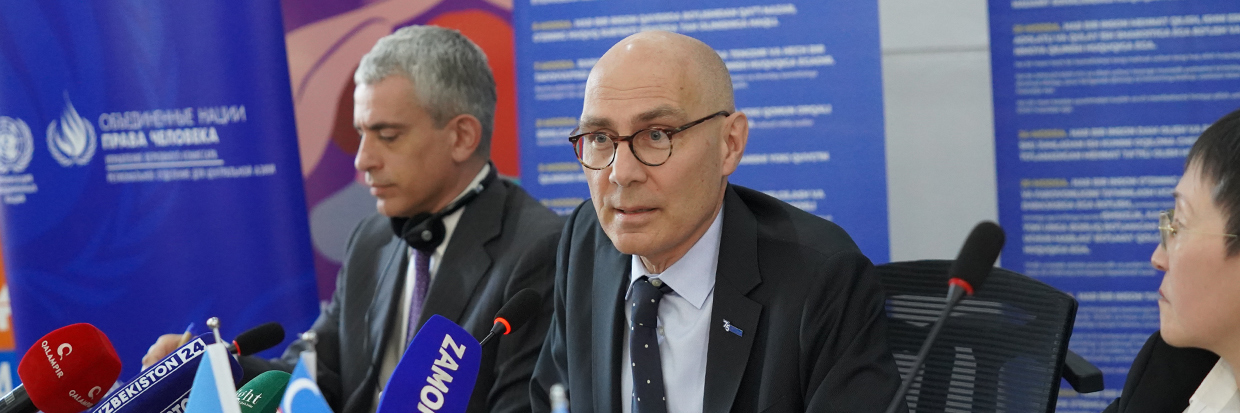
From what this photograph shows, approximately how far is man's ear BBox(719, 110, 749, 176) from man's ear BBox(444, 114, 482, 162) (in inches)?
38.6

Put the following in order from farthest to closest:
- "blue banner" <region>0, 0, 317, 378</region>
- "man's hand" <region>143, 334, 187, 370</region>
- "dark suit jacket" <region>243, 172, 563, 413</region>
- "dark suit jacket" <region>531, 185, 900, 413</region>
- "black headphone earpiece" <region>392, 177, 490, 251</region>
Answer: "blue banner" <region>0, 0, 317, 378</region>
"black headphone earpiece" <region>392, 177, 490, 251</region>
"dark suit jacket" <region>243, 172, 563, 413</region>
"man's hand" <region>143, 334, 187, 370</region>
"dark suit jacket" <region>531, 185, 900, 413</region>

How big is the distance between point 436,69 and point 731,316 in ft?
3.95

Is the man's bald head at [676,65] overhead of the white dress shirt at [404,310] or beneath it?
overhead

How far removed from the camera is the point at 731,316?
1.74 meters

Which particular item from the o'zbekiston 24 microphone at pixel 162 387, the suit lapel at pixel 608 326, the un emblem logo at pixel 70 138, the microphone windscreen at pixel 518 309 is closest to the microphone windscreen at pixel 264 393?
the o'zbekiston 24 microphone at pixel 162 387

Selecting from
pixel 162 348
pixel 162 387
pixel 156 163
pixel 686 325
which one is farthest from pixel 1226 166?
pixel 156 163

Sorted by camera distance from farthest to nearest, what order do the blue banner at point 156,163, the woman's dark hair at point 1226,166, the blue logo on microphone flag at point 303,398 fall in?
the blue banner at point 156,163 → the woman's dark hair at point 1226,166 → the blue logo on microphone flag at point 303,398

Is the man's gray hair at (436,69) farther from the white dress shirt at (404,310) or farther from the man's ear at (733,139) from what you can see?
the man's ear at (733,139)

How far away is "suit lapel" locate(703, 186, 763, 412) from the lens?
1696 mm

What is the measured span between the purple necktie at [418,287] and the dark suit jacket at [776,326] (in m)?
0.63

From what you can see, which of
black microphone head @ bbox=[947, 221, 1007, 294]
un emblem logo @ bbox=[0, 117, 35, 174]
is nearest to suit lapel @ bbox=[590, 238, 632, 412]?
black microphone head @ bbox=[947, 221, 1007, 294]

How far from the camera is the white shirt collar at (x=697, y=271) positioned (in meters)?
1.80

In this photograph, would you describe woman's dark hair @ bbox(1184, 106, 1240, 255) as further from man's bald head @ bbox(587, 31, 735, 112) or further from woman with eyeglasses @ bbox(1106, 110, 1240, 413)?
man's bald head @ bbox(587, 31, 735, 112)

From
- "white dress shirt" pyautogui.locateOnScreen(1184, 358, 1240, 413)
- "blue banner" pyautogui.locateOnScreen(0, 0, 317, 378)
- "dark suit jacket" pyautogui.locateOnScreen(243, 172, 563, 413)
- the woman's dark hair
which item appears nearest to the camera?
the woman's dark hair
